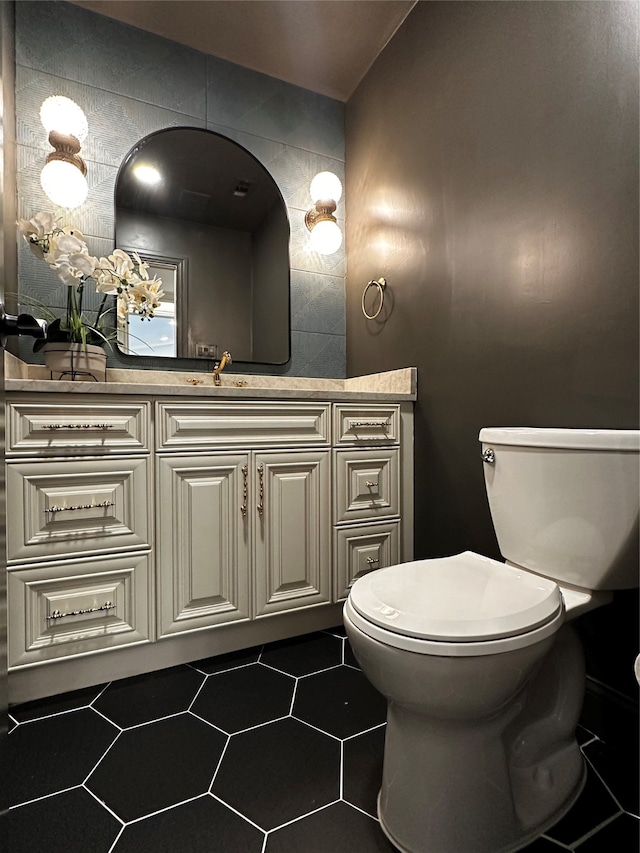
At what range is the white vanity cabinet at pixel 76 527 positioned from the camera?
1.21 meters

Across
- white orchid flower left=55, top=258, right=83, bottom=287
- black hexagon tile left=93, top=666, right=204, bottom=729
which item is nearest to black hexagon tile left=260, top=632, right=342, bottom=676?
black hexagon tile left=93, top=666, right=204, bottom=729

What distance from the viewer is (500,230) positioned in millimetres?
1404

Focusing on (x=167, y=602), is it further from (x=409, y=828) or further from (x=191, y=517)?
(x=409, y=828)

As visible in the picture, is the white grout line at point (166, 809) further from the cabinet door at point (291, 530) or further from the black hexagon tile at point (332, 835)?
the cabinet door at point (291, 530)

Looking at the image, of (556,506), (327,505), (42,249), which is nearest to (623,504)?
(556,506)

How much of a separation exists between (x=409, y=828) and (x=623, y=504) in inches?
29.1

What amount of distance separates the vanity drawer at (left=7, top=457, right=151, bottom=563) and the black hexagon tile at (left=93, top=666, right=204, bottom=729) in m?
0.41

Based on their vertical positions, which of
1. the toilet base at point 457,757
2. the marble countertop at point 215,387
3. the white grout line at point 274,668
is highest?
the marble countertop at point 215,387

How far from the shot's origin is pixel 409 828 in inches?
32.4

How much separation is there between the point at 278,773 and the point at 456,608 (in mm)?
577

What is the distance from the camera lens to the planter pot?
1.52 meters

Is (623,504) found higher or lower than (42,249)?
lower

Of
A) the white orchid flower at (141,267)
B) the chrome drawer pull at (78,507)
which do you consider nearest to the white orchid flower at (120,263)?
the white orchid flower at (141,267)

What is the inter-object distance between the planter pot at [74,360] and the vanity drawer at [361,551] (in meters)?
1.04
